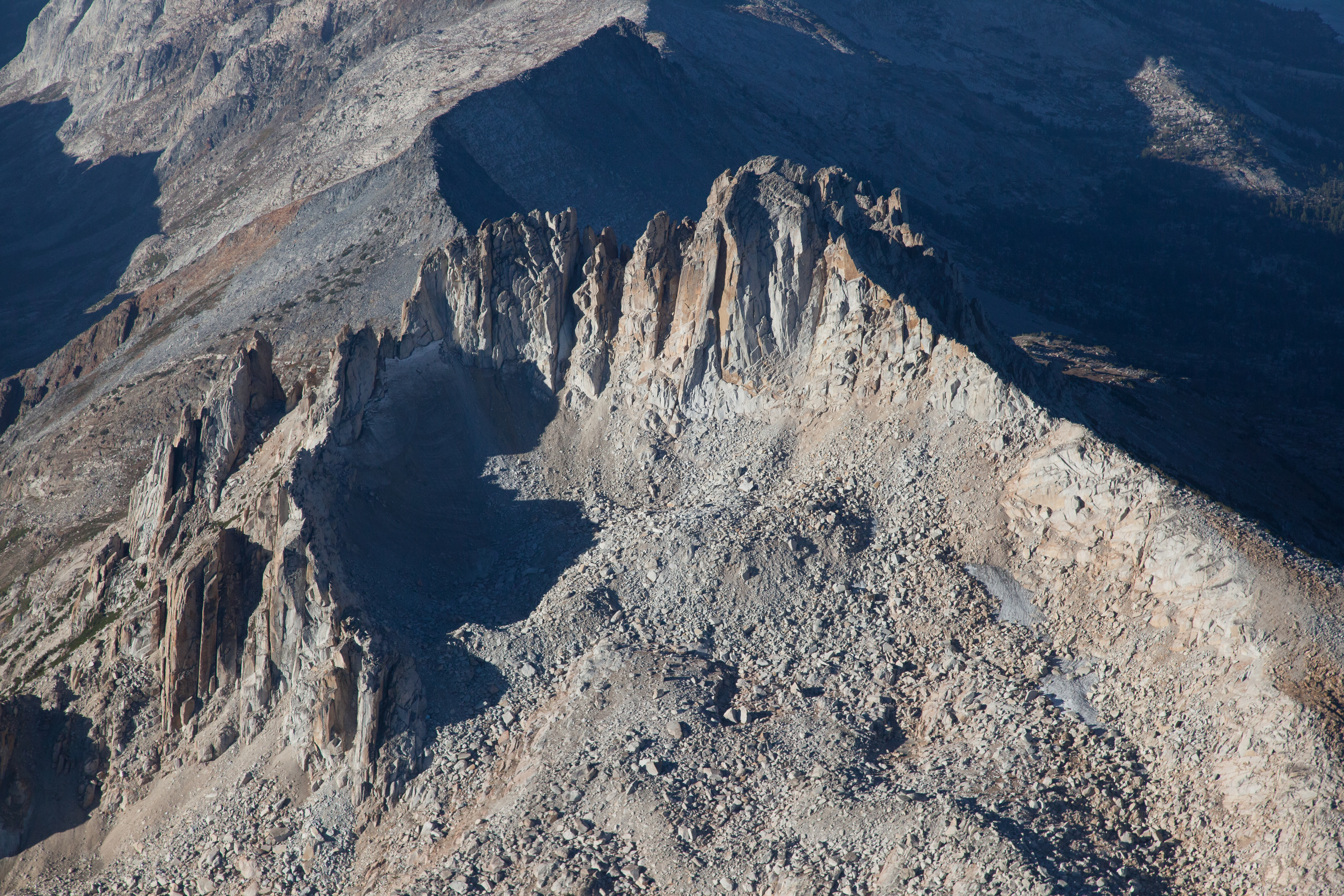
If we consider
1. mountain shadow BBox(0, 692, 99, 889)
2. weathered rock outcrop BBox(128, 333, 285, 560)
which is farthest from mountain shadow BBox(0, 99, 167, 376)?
mountain shadow BBox(0, 692, 99, 889)

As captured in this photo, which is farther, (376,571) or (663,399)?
(663,399)

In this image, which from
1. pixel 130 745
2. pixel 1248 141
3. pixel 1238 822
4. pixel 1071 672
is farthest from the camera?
pixel 1248 141

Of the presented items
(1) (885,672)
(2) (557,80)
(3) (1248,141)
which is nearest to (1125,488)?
(1) (885,672)

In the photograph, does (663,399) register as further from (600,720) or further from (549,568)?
(600,720)

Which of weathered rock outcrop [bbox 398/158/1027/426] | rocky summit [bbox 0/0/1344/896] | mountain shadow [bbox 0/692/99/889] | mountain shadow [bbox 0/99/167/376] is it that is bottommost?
mountain shadow [bbox 0/99/167/376]

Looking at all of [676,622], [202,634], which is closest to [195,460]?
[202,634]

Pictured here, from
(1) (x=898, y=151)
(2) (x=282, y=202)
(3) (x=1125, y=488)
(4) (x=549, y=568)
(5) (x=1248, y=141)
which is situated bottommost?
(5) (x=1248, y=141)

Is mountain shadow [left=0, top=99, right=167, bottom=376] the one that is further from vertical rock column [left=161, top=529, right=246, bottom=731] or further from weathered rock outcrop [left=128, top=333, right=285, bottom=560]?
vertical rock column [left=161, top=529, right=246, bottom=731]
